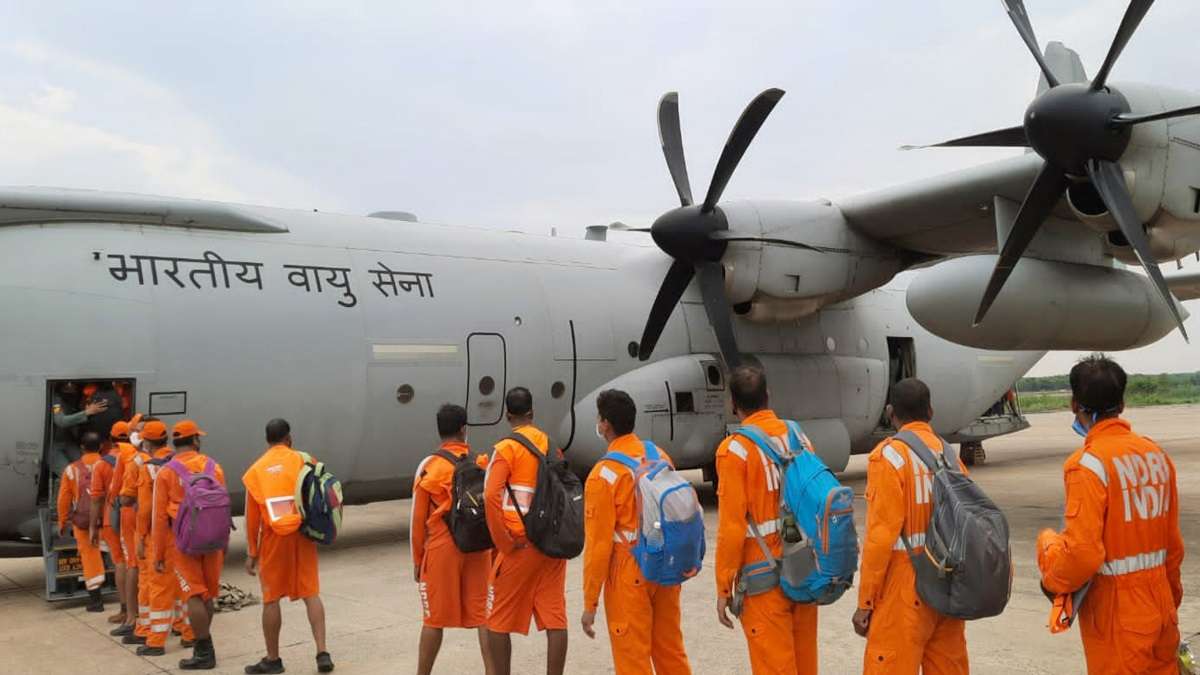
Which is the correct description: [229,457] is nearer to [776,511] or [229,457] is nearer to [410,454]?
[410,454]

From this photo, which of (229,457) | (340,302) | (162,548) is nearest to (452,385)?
(340,302)

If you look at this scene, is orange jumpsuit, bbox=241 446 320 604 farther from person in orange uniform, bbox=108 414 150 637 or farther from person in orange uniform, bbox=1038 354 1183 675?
person in orange uniform, bbox=1038 354 1183 675

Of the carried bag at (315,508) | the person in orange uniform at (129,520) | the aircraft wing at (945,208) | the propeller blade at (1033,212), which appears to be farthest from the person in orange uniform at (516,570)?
the aircraft wing at (945,208)

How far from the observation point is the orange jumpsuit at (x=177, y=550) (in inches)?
227

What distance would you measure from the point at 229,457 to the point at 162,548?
9.87ft

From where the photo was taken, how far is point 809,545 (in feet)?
12.4

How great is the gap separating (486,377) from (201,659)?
16.9 feet

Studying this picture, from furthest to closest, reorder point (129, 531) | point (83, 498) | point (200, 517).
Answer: point (83, 498), point (129, 531), point (200, 517)

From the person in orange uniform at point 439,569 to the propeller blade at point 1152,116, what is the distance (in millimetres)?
6555

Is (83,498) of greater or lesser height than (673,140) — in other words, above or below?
below

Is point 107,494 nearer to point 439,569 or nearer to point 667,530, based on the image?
point 439,569

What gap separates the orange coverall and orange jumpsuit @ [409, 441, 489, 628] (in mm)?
1885

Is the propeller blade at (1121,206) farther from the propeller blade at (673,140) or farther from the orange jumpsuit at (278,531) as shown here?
the orange jumpsuit at (278,531)

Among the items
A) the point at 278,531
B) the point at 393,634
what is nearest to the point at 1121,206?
the point at 393,634
